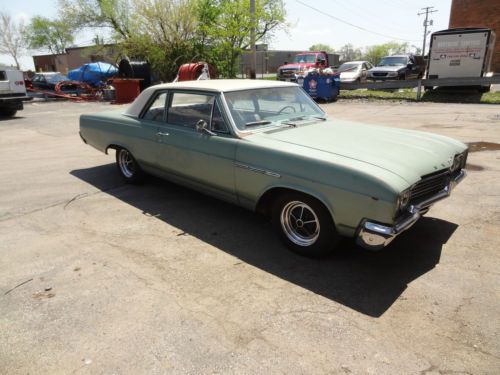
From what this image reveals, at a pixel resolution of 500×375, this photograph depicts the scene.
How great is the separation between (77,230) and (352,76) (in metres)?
18.5

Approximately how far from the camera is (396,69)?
19.9 metres

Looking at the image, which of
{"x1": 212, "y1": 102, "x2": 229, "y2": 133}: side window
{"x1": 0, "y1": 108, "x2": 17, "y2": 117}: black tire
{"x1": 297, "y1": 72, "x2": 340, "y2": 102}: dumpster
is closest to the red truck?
{"x1": 297, "y1": 72, "x2": 340, "y2": 102}: dumpster

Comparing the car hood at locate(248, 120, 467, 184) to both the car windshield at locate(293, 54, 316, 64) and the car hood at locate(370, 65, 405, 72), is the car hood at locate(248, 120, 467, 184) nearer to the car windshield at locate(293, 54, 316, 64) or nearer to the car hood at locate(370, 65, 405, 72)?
the car hood at locate(370, 65, 405, 72)

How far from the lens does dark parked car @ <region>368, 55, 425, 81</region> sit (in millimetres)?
19797

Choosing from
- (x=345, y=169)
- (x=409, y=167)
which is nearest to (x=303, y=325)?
(x=345, y=169)

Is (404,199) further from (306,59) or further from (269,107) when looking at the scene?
(306,59)

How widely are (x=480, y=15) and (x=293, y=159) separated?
3828 cm

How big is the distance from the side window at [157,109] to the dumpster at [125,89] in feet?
44.7

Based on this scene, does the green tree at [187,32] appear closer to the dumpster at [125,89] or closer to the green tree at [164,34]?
the green tree at [164,34]

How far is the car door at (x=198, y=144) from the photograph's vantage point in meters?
3.88

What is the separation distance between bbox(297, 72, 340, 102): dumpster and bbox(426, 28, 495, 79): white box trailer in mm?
4034

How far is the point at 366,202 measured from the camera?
2871 millimetres

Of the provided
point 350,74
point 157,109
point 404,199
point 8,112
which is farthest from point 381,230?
point 350,74

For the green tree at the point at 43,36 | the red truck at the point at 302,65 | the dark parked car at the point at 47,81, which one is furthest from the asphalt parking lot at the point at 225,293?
the green tree at the point at 43,36
